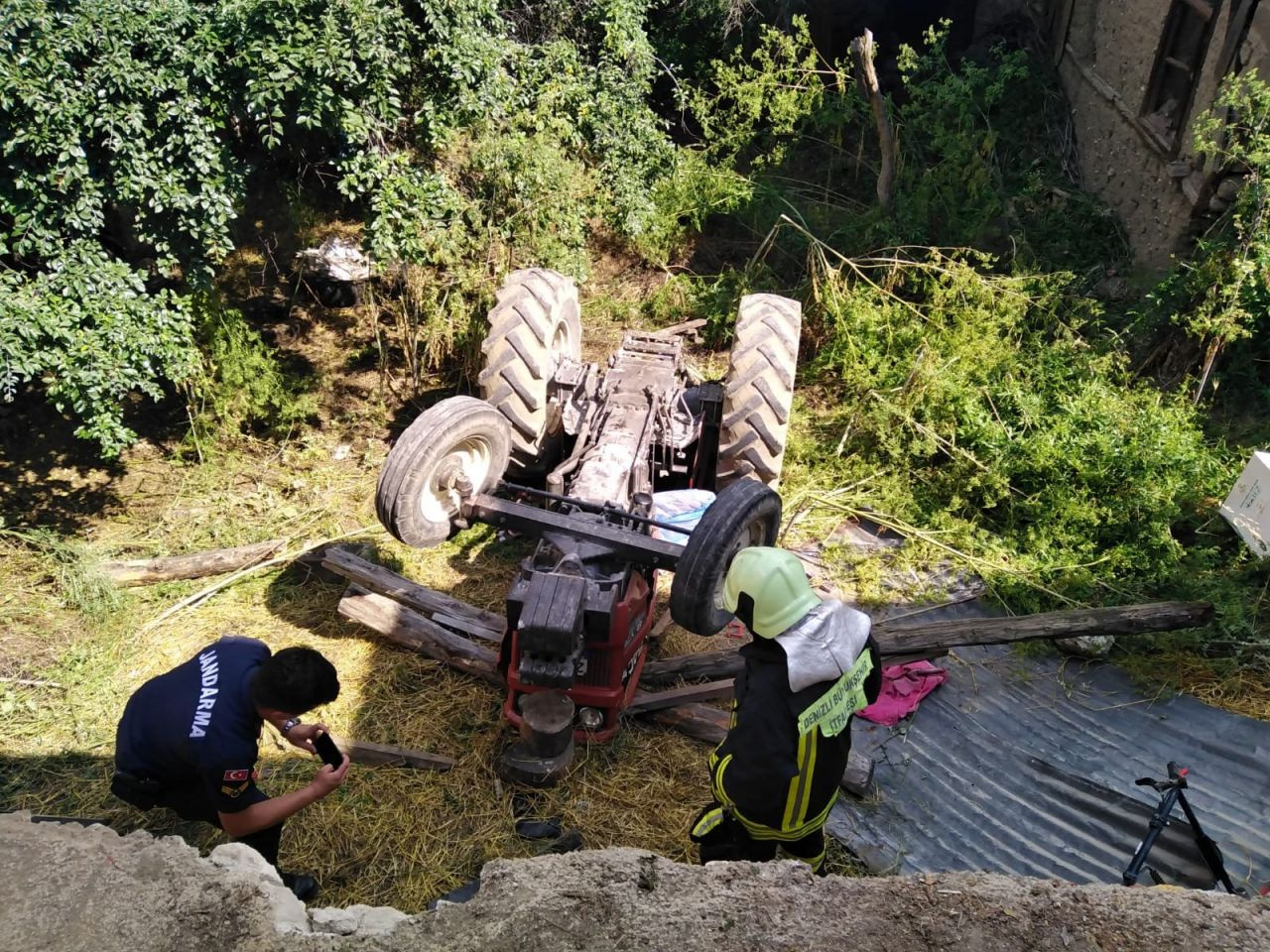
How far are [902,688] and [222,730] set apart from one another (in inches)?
126

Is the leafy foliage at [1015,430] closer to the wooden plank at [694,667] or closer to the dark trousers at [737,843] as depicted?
the wooden plank at [694,667]

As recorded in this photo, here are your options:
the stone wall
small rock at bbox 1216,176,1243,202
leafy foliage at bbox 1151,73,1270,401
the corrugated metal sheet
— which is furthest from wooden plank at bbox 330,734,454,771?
the stone wall

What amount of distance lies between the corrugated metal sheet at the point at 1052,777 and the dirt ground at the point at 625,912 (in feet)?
6.64

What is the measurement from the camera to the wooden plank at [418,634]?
4.53 metres

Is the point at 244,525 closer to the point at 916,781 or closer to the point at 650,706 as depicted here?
the point at 650,706

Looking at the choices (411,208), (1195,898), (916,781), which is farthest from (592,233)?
(1195,898)

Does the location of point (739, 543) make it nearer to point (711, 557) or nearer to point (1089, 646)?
point (711, 557)

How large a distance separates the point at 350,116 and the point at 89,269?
1787 mm

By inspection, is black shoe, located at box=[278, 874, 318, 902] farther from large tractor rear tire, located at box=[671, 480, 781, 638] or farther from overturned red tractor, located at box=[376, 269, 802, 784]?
large tractor rear tire, located at box=[671, 480, 781, 638]

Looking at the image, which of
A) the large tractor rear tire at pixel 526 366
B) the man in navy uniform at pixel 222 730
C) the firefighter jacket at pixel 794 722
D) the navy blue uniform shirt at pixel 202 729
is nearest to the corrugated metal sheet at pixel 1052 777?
the firefighter jacket at pixel 794 722

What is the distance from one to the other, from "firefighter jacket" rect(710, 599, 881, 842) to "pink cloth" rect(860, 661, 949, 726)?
1.54 metres

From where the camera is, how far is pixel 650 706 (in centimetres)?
428

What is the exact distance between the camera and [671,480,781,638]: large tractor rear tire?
11.4 ft

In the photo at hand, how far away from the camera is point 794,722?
8.91 ft
